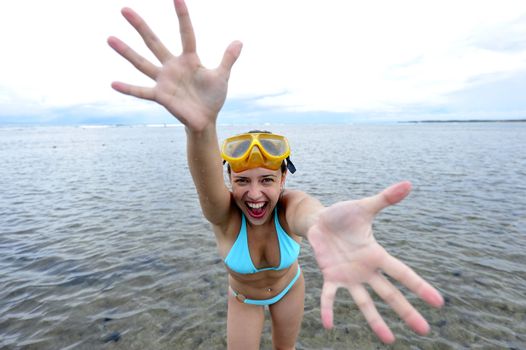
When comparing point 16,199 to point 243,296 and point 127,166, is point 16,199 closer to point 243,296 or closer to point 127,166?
point 127,166

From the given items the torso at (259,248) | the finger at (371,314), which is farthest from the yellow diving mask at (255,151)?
the finger at (371,314)

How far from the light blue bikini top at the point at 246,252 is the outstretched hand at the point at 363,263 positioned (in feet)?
3.62

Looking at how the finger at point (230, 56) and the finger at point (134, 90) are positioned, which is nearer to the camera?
the finger at point (134, 90)

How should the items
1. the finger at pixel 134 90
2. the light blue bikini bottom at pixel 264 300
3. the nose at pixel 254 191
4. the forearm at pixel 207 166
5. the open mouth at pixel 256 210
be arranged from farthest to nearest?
the light blue bikini bottom at pixel 264 300, the open mouth at pixel 256 210, the nose at pixel 254 191, the forearm at pixel 207 166, the finger at pixel 134 90

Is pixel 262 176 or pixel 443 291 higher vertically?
pixel 262 176

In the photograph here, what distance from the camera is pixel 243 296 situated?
352 cm

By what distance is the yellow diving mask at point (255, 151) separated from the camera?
116 inches

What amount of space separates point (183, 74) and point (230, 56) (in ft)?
1.21

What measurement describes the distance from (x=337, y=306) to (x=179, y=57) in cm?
556

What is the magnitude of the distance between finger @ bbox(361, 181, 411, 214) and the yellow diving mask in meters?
1.30

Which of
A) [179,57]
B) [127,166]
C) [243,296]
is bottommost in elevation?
[127,166]

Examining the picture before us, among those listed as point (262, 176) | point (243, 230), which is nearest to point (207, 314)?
point (243, 230)

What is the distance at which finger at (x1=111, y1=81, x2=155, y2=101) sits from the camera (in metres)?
2.03

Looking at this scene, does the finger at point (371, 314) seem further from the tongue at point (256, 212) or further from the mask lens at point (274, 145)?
the mask lens at point (274, 145)
